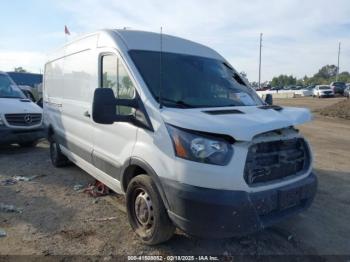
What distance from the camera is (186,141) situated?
3150mm

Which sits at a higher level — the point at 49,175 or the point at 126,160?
the point at 126,160

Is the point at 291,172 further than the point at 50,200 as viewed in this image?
No

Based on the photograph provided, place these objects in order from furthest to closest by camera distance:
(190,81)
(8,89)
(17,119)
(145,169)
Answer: (8,89)
(17,119)
(190,81)
(145,169)

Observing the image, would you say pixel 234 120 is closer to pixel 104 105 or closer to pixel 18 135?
pixel 104 105

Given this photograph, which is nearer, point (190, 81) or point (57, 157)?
point (190, 81)

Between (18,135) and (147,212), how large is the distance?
6.29 m

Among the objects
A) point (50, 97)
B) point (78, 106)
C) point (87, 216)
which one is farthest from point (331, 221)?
point (50, 97)

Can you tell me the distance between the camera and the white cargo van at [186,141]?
3.10 meters

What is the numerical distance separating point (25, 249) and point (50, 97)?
4.13m

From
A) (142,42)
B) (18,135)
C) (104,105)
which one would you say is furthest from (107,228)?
(18,135)

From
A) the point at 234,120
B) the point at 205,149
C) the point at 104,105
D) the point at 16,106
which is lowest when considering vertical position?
the point at 205,149

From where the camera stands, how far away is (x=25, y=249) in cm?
375

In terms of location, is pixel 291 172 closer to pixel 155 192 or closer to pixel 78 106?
pixel 155 192

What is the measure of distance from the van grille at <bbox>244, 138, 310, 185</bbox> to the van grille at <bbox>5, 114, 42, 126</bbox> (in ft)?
24.1
